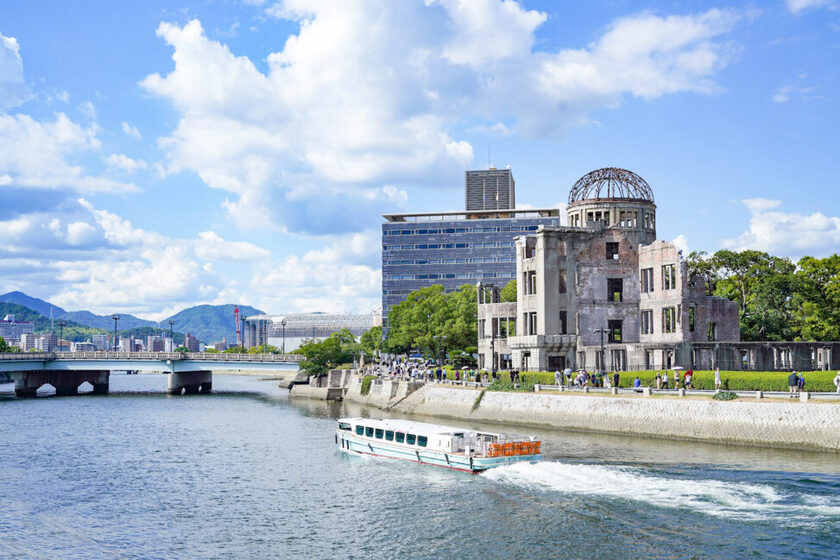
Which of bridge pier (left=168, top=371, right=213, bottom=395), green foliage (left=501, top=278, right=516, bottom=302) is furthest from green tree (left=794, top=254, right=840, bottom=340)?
bridge pier (left=168, top=371, right=213, bottom=395)

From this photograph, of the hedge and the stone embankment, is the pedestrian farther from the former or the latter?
the stone embankment

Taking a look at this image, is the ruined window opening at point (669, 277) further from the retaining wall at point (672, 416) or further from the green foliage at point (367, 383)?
the green foliage at point (367, 383)

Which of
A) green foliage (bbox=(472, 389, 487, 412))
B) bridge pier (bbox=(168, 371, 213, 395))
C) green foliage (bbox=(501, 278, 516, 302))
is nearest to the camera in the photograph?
green foliage (bbox=(472, 389, 487, 412))

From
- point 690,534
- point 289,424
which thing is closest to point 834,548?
point 690,534

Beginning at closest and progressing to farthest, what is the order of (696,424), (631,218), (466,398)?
(696,424), (466,398), (631,218)

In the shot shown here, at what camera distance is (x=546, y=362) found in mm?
95812

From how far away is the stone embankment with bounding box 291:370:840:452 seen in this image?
52.7 meters

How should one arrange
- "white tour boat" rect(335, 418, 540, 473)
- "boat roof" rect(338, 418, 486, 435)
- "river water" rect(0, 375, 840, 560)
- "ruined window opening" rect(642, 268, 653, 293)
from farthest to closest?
"ruined window opening" rect(642, 268, 653, 293) < "boat roof" rect(338, 418, 486, 435) < "white tour boat" rect(335, 418, 540, 473) < "river water" rect(0, 375, 840, 560)

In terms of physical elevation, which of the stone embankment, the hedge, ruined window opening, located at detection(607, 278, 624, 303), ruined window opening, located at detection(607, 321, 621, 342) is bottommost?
the stone embankment

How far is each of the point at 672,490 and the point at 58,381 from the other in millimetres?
130181

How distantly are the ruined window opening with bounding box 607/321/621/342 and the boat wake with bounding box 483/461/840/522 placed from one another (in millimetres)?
49409

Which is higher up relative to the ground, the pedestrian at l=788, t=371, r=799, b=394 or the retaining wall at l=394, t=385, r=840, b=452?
the pedestrian at l=788, t=371, r=799, b=394

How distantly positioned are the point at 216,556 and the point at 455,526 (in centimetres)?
1101

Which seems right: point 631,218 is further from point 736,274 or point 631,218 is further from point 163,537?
point 163,537
